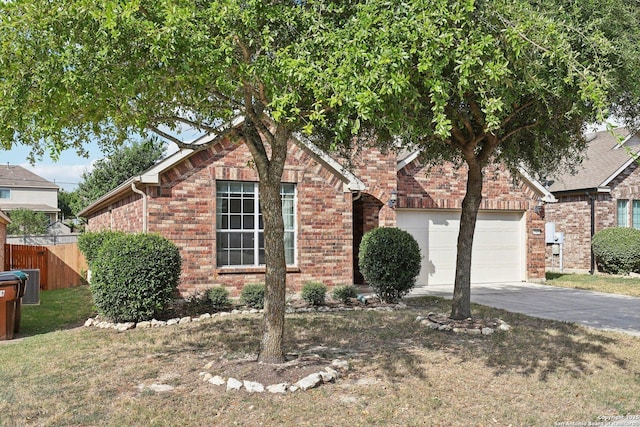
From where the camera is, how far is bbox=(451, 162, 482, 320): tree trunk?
30.4ft

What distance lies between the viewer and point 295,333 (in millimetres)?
8547

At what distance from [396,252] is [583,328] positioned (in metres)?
4.05

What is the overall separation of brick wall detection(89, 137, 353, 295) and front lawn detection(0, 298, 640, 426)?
8.88ft

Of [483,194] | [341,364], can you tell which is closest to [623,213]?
[483,194]

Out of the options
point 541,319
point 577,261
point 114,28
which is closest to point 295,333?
point 541,319

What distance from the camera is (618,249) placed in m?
18.7

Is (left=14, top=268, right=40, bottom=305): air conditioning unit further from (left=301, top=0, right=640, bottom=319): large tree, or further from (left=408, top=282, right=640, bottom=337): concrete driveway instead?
(left=301, top=0, right=640, bottom=319): large tree

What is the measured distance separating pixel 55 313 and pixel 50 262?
7305mm

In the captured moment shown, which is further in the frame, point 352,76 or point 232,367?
point 232,367

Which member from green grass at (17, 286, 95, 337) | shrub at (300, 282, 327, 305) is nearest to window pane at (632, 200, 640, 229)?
shrub at (300, 282, 327, 305)

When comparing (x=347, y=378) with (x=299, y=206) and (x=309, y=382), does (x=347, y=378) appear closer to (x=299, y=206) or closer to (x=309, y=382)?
(x=309, y=382)

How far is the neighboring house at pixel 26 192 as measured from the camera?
44562mm

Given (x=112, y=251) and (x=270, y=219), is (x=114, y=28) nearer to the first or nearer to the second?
(x=270, y=219)

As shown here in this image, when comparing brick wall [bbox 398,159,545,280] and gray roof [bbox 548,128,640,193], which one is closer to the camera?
brick wall [bbox 398,159,545,280]
